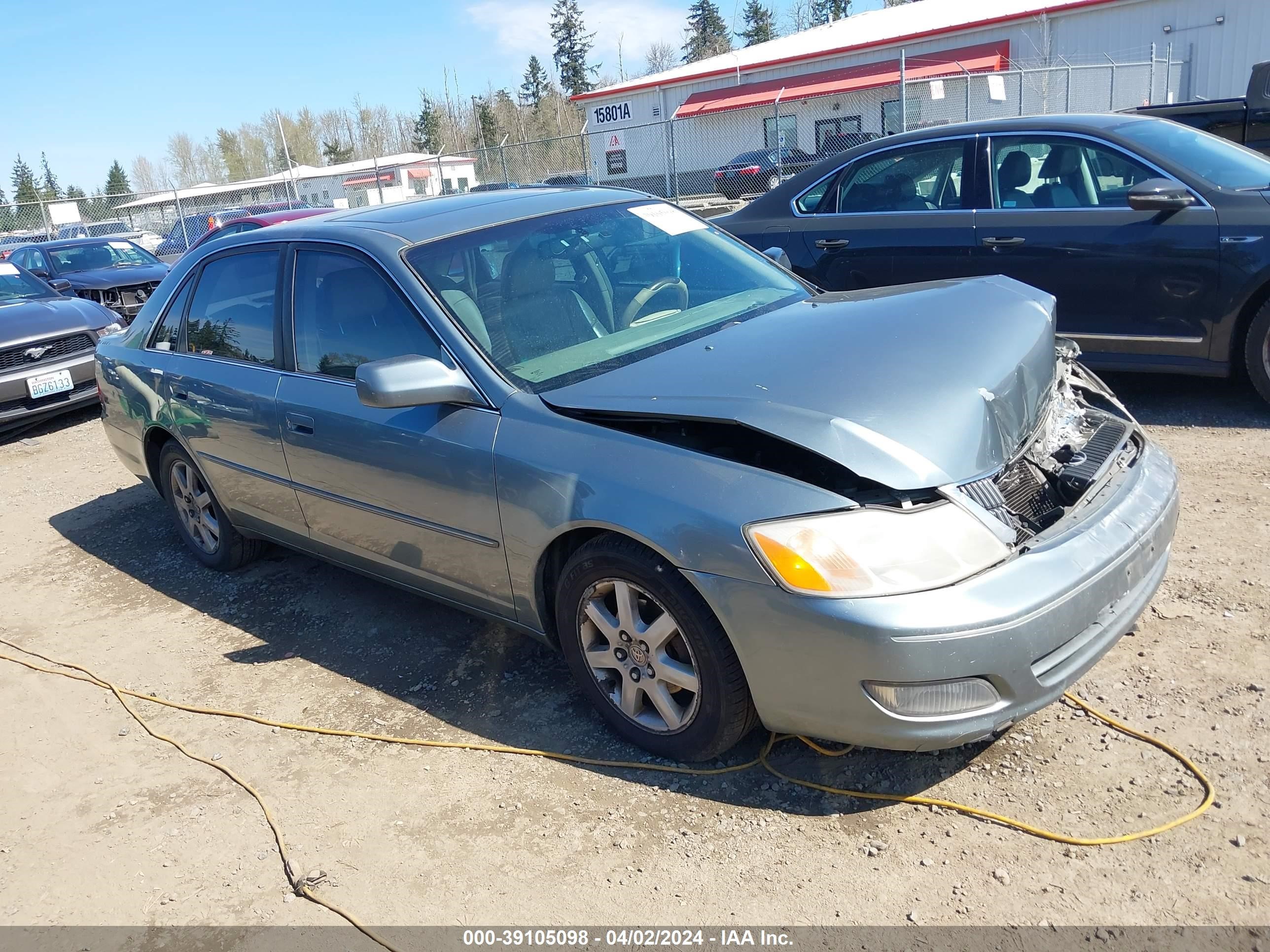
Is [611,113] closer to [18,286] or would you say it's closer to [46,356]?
[18,286]

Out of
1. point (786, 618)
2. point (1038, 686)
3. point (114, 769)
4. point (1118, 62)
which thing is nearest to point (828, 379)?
point (786, 618)

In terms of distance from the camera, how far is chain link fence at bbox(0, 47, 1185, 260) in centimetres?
2097

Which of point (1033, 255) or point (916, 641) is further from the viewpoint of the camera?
point (1033, 255)

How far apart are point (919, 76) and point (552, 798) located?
30281 mm

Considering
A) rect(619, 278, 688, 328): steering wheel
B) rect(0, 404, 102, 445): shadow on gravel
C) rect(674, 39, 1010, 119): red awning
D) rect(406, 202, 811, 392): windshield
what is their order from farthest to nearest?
rect(674, 39, 1010, 119): red awning < rect(0, 404, 102, 445): shadow on gravel < rect(619, 278, 688, 328): steering wheel < rect(406, 202, 811, 392): windshield

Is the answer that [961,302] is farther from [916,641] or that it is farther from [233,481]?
[233,481]

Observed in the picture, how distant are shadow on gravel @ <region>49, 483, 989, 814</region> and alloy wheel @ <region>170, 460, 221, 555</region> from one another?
0.20 metres

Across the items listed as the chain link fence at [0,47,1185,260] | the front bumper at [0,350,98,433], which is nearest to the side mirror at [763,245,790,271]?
the front bumper at [0,350,98,433]

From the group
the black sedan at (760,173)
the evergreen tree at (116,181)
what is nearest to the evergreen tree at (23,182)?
the evergreen tree at (116,181)

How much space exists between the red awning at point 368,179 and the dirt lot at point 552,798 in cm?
3431

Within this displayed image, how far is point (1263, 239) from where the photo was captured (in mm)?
5090

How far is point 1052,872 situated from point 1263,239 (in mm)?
4157

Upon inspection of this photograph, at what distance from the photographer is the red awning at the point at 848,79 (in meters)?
29.3

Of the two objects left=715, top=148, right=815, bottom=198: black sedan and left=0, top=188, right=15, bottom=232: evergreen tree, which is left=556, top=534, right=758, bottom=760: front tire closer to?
left=715, top=148, right=815, bottom=198: black sedan
